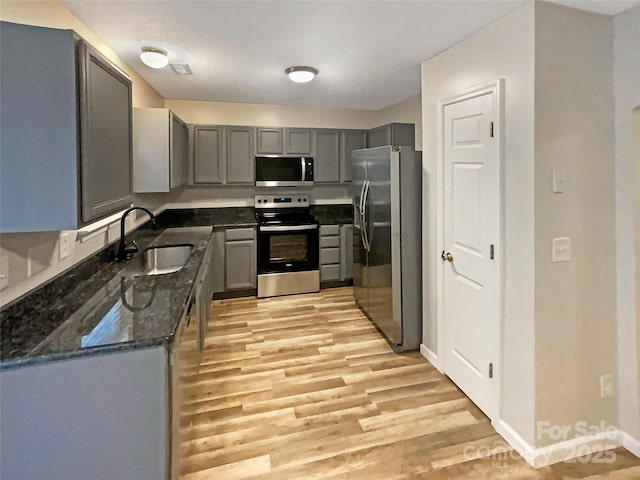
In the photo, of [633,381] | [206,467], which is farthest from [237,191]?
[633,381]

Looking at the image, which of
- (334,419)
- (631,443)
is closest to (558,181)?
(631,443)

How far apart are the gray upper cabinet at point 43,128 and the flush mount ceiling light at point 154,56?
1.36 metres

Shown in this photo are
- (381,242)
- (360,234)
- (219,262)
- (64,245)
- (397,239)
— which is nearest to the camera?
(64,245)

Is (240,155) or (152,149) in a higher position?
(240,155)

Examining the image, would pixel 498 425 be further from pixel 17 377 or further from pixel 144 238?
pixel 144 238

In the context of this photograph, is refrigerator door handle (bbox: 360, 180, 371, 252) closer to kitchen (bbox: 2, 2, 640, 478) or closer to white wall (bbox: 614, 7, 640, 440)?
kitchen (bbox: 2, 2, 640, 478)

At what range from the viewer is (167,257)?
10.5 feet

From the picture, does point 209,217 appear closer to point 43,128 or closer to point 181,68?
point 181,68

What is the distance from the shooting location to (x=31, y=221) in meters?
1.36

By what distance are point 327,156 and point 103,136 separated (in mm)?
3734

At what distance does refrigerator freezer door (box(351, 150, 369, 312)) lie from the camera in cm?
386

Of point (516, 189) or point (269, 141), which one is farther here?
point (269, 141)

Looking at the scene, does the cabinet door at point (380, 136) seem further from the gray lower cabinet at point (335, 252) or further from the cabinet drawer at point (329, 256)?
the cabinet drawer at point (329, 256)

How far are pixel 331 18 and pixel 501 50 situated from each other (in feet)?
3.26
